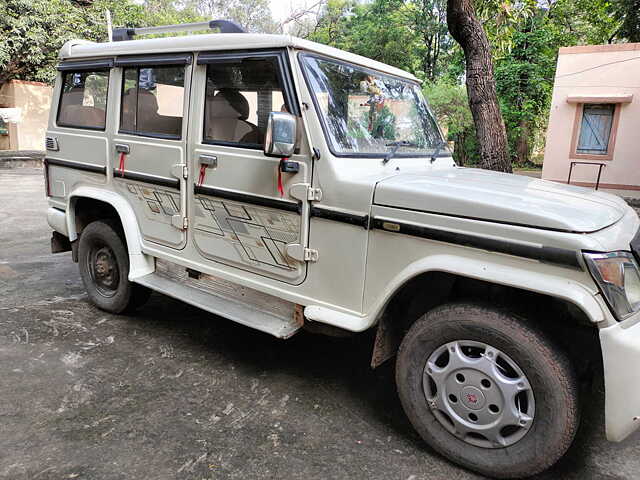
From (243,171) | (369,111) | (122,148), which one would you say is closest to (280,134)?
(243,171)

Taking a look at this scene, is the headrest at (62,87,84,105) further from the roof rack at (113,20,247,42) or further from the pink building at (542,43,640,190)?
the pink building at (542,43,640,190)

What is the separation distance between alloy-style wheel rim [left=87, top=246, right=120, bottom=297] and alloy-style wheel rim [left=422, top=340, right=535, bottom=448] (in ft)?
9.87

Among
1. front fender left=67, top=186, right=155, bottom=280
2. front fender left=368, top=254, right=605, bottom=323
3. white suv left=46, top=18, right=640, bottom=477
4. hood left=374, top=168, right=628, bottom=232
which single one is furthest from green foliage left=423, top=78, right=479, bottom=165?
front fender left=368, top=254, right=605, bottom=323

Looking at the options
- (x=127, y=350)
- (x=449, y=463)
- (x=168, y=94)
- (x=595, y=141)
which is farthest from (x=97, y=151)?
(x=595, y=141)

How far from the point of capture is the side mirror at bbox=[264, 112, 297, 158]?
2664mm

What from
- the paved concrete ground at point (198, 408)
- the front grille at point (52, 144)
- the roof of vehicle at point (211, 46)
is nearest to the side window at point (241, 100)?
the roof of vehicle at point (211, 46)

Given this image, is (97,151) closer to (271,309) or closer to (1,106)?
(271,309)

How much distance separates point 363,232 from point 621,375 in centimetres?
136

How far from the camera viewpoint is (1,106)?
22.0 metres

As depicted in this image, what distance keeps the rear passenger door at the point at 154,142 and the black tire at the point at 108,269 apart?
1.43 feet

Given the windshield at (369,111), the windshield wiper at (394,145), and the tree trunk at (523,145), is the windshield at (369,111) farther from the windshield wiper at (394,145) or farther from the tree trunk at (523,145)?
the tree trunk at (523,145)

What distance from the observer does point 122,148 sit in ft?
13.1

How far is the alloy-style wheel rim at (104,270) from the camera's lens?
4441 mm

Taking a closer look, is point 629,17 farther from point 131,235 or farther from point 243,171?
point 131,235
